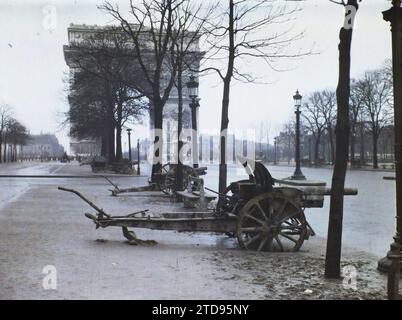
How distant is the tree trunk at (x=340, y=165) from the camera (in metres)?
6.94

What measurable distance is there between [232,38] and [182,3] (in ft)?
32.2

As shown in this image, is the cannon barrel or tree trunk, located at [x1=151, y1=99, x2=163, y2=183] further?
tree trunk, located at [x1=151, y1=99, x2=163, y2=183]

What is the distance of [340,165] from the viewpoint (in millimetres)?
7016

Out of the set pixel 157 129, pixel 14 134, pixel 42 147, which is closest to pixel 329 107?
pixel 157 129

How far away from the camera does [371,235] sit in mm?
11578

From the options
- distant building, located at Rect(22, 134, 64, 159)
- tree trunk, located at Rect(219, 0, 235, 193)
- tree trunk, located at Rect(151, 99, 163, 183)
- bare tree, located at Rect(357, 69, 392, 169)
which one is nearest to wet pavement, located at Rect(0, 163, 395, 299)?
tree trunk, located at Rect(219, 0, 235, 193)

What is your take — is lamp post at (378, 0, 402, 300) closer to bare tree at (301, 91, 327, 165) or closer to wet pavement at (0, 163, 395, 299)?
wet pavement at (0, 163, 395, 299)

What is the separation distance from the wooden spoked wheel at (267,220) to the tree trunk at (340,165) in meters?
1.89

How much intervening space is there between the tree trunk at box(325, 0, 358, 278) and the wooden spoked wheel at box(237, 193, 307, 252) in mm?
1894

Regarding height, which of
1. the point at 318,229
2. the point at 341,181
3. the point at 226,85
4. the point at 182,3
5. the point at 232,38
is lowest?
the point at 318,229

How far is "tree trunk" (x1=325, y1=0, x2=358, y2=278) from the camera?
6.94 meters

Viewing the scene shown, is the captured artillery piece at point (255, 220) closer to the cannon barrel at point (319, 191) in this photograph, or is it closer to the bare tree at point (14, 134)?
the cannon barrel at point (319, 191)

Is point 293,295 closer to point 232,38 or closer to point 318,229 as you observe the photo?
point 318,229
